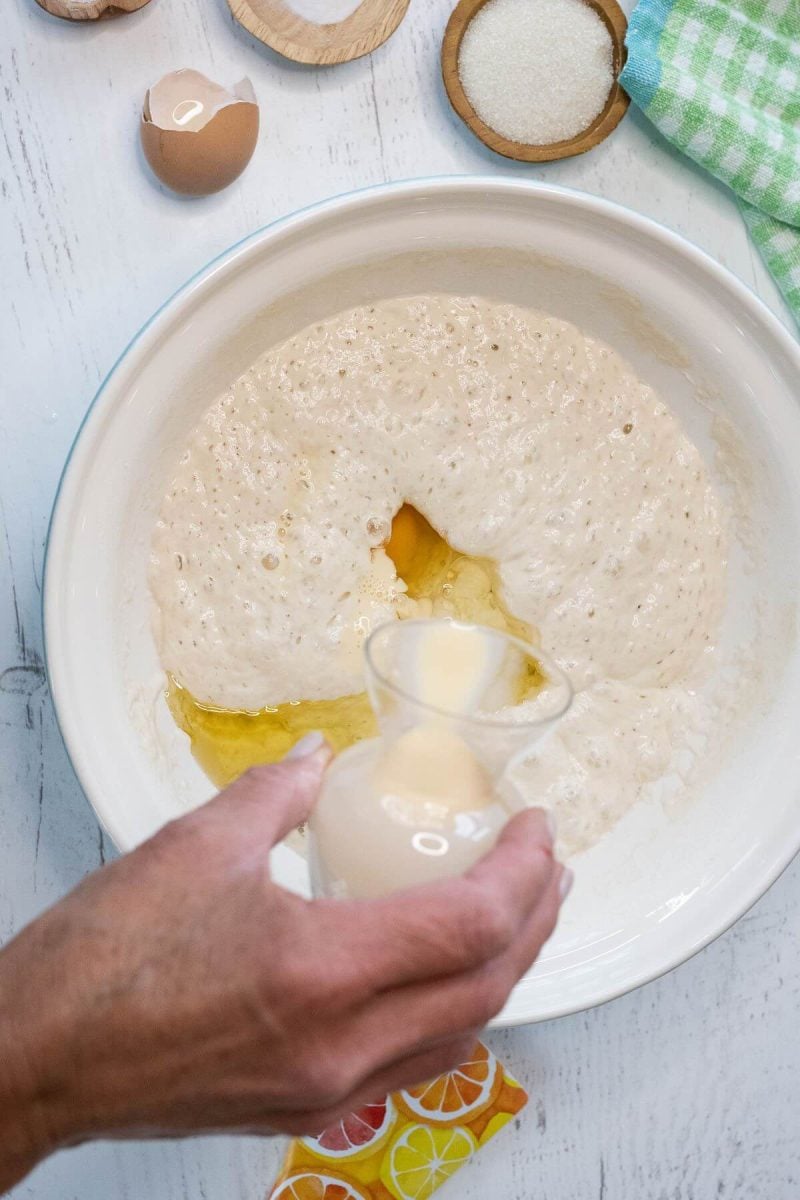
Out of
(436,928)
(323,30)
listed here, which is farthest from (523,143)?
(436,928)

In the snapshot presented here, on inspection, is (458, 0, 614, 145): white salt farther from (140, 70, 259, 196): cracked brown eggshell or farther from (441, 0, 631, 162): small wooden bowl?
(140, 70, 259, 196): cracked brown eggshell

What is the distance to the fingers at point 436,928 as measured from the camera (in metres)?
0.61

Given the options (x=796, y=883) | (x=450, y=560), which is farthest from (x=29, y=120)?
(x=796, y=883)

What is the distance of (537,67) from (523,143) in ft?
0.27

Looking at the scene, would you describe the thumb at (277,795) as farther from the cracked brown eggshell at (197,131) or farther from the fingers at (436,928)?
the cracked brown eggshell at (197,131)

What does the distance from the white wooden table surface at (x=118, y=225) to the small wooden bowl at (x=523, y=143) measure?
0.12ft

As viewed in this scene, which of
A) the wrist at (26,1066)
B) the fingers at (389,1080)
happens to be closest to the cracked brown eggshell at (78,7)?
the wrist at (26,1066)

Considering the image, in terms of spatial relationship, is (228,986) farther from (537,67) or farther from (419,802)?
(537,67)

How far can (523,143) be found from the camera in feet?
3.72

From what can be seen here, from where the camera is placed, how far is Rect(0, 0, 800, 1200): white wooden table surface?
3.67ft

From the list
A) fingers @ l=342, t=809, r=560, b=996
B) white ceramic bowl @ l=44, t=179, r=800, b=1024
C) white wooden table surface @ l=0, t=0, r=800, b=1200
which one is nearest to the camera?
fingers @ l=342, t=809, r=560, b=996

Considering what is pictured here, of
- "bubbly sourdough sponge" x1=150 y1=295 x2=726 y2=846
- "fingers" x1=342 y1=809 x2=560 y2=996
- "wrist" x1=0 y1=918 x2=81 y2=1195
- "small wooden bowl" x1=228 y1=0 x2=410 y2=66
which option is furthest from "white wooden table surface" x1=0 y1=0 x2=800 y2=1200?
"fingers" x1=342 y1=809 x2=560 y2=996

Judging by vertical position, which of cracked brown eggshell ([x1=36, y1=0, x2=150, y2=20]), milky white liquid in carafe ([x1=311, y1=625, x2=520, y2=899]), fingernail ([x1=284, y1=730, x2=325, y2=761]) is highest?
cracked brown eggshell ([x1=36, y1=0, x2=150, y2=20])

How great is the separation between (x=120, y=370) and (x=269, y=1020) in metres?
0.61
